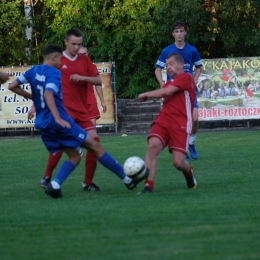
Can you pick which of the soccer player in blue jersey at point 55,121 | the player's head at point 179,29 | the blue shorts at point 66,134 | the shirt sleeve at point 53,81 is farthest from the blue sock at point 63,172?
the player's head at point 179,29

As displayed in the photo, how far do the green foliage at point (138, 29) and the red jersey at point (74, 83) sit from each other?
18.4 meters

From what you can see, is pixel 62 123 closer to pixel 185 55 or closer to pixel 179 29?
pixel 179 29

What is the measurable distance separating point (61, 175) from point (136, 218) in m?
1.90

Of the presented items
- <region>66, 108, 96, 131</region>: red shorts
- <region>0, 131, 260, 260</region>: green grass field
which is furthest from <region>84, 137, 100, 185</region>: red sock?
<region>66, 108, 96, 131</region>: red shorts

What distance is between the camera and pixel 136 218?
7711 millimetres

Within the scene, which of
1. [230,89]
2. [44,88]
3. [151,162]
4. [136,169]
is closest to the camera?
[44,88]

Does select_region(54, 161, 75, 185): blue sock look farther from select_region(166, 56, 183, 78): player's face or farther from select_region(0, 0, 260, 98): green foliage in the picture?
select_region(0, 0, 260, 98): green foliage

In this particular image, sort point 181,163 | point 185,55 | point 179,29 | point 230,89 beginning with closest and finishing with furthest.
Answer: point 181,163
point 179,29
point 185,55
point 230,89

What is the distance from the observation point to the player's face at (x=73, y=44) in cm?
1016

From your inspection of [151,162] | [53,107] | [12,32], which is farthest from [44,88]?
[12,32]

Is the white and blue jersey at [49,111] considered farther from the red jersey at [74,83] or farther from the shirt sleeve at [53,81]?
the red jersey at [74,83]

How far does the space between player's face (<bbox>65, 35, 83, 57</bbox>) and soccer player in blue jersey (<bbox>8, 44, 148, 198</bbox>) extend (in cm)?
56

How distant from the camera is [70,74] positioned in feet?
33.9

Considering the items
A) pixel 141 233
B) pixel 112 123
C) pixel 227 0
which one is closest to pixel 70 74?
pixel 141 233
